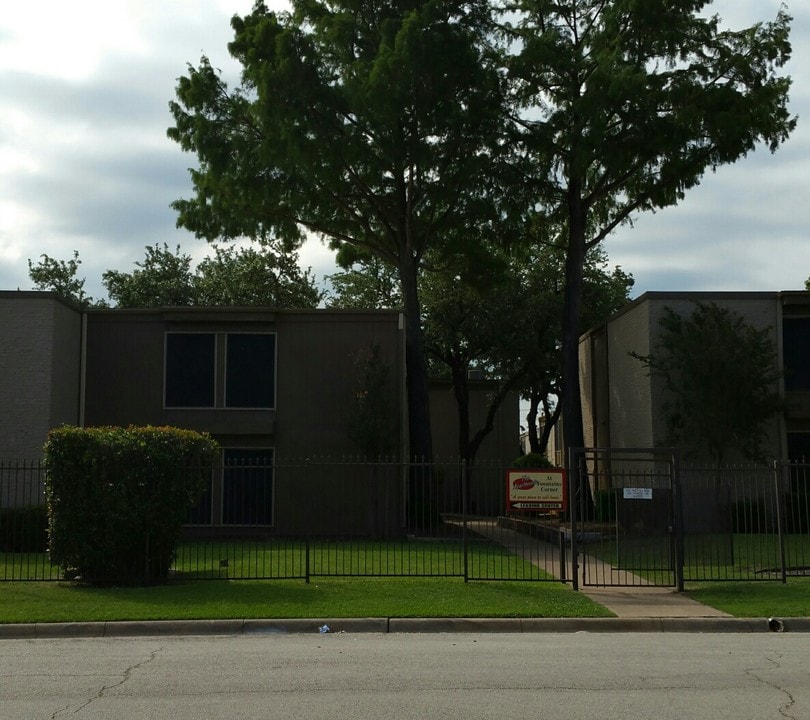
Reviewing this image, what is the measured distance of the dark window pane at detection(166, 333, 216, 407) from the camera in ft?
90.2

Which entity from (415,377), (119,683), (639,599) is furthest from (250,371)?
(119,683)

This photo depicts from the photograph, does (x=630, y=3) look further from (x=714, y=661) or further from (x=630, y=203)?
(x=714, y=661)

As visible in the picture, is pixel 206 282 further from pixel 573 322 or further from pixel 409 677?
pixel 409 677

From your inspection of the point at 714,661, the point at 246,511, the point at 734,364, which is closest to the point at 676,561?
the point at 714,661

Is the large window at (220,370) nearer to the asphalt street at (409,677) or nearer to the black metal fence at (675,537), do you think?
the black metal fence at (675,537)

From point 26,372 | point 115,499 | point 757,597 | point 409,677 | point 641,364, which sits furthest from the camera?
point 641,364

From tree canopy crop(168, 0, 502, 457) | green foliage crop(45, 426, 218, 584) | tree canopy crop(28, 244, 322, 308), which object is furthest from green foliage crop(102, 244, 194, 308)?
green foliage crop(45, 426, 218, 584)

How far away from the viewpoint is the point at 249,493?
26.9 meters

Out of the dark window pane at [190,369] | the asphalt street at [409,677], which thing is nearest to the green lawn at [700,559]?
the asphalt street at [409,677]

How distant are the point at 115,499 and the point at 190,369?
1201cm

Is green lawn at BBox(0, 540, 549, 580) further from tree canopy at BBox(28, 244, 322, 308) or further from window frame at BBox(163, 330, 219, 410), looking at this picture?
tree canopy at BBox(28, 244, 322, 308)

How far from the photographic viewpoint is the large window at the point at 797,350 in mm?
27500

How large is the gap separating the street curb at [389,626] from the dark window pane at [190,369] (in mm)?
14913

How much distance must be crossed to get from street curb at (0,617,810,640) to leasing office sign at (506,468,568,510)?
3071 millimetres
